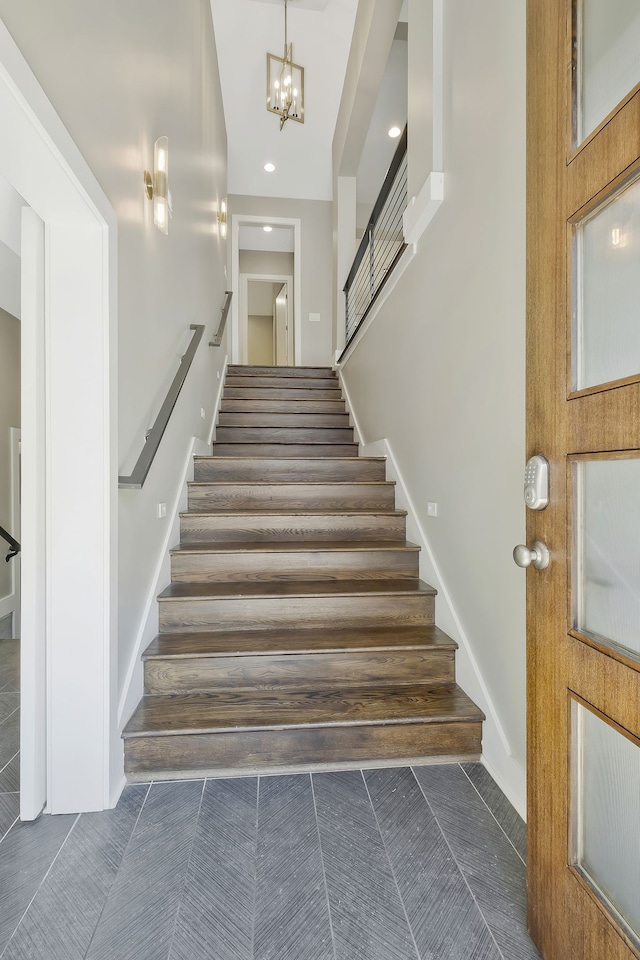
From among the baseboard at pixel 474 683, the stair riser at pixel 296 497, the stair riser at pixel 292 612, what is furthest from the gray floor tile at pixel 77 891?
the stair riser at pixel 296 497

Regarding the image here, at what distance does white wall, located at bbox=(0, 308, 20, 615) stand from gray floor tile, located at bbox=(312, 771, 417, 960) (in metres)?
3.25

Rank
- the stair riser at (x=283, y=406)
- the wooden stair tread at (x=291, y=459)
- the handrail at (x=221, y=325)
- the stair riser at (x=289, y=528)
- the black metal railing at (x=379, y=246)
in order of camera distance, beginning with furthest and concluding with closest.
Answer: the stair riser at (x=283, y=406), the handrail at (x=221, y=325), the wooden stair tread at (x=291, y=459), the black metal railing at (x=379, y=246), the stair riser at (x=289, y=528)

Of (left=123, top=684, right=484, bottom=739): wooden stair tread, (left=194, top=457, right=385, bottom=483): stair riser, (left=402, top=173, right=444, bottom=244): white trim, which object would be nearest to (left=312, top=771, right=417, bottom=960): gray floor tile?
(left=123, top=684, right=484, bottom=739): wooden stair tread

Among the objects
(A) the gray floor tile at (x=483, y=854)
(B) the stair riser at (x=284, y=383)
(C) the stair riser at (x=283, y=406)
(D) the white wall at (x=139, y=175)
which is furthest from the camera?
(B) the stair riser at (x=284, y=383)

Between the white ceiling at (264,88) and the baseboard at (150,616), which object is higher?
the white ceiling at (264,88)

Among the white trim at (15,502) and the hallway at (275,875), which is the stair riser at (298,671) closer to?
the hallway at (275,875)

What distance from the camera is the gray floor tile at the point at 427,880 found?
1074mm

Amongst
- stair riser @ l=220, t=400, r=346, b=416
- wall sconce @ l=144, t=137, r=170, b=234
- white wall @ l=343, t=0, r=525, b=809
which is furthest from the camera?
stair riser @ l=220, t=400, r=346, b=416

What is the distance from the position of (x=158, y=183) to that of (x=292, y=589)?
1.90 m

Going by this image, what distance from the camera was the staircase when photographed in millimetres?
1650

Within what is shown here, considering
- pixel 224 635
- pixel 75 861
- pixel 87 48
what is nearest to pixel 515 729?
pixel 224 635

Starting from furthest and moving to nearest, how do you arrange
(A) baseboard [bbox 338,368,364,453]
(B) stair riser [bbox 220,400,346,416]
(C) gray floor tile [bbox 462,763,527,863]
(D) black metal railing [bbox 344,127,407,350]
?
(B) stair riser [bbox 220,400,346,416] < (A) baseboard [bbox 338,368,364,453] < (D) black metal railing [bbox 344,127,407,350] < (C) gray floor tile [bbox 462,763,527,863]

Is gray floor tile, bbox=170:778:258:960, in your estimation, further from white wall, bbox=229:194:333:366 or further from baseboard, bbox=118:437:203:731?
white wall, bbox=229:194:333:366

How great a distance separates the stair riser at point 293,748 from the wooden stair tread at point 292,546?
89cm
